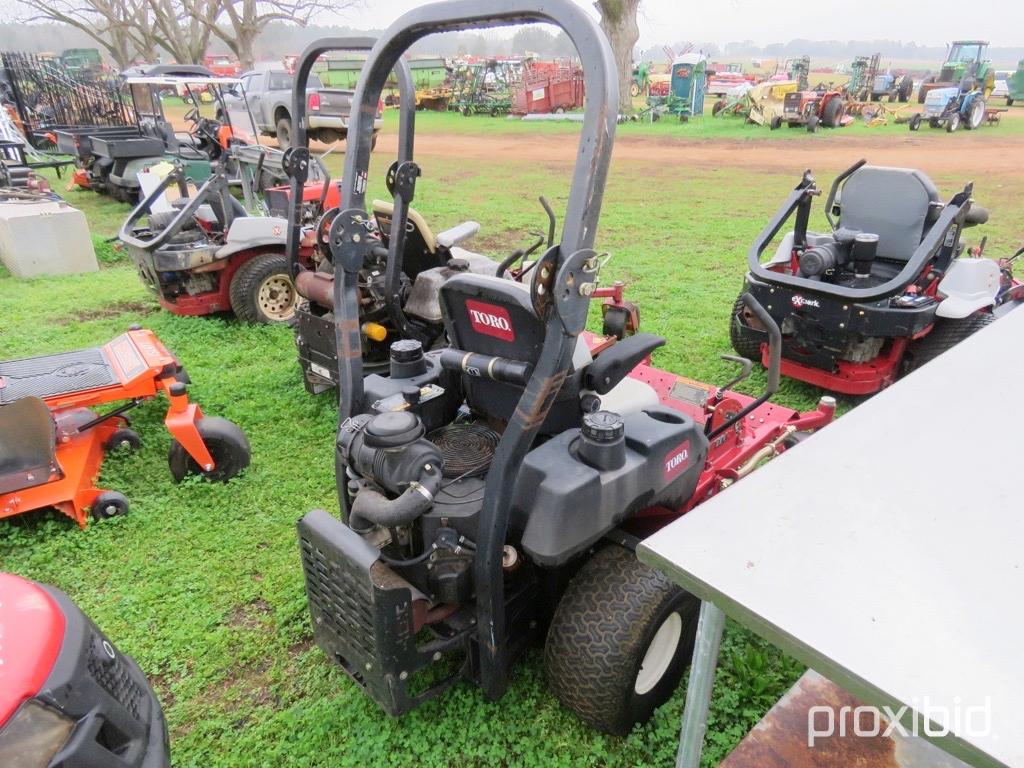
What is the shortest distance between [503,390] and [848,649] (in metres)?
1.43

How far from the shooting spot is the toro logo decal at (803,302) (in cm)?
433

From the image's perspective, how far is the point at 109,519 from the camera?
3408mm

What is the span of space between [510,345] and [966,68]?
2784 centimetres

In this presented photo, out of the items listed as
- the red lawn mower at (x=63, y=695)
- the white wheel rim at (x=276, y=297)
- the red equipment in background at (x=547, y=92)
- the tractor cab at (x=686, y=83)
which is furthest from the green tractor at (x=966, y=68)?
the red lawn mower at (x=63, y=695)

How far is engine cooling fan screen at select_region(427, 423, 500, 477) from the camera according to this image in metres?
2.37

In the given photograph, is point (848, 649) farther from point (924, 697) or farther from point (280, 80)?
point (280, 80)

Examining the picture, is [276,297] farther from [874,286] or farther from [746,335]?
[874,286]

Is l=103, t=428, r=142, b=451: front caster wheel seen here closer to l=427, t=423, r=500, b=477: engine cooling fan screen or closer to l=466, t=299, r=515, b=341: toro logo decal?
l=427, t=423, r=500, b=477: engine cooling fan screen

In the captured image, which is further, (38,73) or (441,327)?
(38,73)

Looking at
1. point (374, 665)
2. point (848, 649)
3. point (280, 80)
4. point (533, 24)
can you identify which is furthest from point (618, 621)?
point (280, 80)

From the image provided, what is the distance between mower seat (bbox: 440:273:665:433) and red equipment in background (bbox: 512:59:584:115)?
83.3ft

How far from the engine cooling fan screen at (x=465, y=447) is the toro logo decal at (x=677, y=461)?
0.60 meters

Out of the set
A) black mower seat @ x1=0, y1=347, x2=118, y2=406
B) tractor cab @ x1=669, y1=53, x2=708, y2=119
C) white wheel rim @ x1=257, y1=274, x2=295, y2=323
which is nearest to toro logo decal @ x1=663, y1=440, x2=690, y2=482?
black mower seat @ x1=0, y1=347, x2=118, y2=406

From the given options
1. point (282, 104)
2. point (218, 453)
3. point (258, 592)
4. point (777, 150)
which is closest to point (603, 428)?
point (258, 592)
